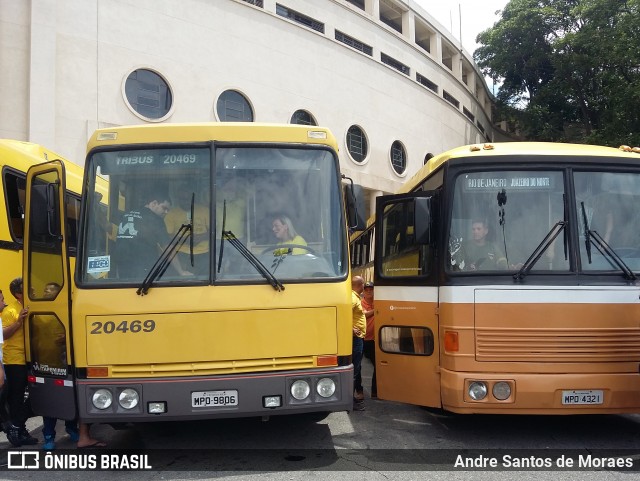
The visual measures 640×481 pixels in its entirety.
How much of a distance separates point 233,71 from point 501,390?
21.3 metres

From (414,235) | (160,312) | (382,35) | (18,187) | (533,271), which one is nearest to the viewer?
(160,312)

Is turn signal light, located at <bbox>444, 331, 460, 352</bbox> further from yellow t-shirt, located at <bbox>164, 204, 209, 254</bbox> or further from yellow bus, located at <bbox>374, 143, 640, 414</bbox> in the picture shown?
yellow t-shirt, located at <bbox>164, 204, 209, 254</bbox>

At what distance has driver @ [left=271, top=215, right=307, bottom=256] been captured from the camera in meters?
5.16

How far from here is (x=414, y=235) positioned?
19.3 ft

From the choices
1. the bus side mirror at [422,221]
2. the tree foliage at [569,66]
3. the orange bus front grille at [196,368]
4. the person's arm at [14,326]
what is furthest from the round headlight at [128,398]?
the tree foliage at [569,66]

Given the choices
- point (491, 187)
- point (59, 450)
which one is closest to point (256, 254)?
point (491, 187)

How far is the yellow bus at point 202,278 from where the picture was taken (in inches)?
191

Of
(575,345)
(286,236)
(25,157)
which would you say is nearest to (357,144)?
(25,157)

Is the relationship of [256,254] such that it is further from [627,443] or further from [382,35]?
[382,35]

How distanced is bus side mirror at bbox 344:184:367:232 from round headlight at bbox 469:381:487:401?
1741 millimetres

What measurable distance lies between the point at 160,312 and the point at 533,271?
3.32 m

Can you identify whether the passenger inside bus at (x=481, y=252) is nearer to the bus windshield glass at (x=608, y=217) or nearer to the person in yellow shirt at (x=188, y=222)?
the bus windshield glass at (x=608, y=217)

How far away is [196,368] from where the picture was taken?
486cm

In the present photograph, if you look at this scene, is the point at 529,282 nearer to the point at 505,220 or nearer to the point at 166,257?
the point at 505,220
